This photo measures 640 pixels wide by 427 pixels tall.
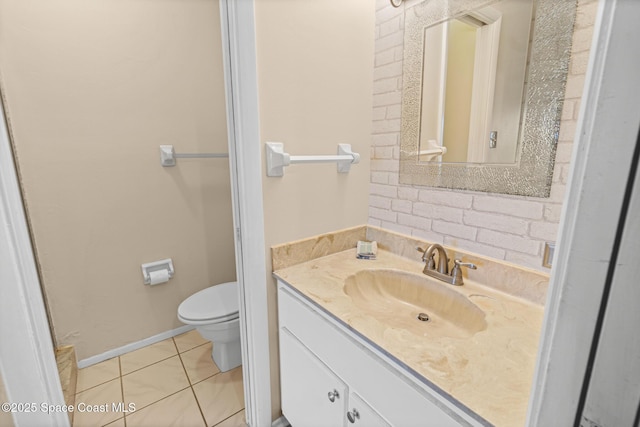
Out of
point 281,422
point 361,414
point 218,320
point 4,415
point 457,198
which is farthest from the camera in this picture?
point 218,320

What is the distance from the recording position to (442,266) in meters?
1.11

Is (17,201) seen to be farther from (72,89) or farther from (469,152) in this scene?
(469,152)

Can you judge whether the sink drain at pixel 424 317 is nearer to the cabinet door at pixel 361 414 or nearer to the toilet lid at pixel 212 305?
the cabinet door at pixel 361 414

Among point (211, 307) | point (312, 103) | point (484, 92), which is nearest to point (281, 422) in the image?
point (211, 307)

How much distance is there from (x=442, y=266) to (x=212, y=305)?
127 cm

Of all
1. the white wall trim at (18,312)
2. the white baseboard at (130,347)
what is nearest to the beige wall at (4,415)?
the white wall trim at (18,312)

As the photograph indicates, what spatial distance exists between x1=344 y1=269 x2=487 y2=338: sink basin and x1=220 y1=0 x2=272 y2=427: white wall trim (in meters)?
0.37

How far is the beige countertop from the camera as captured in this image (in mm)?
589

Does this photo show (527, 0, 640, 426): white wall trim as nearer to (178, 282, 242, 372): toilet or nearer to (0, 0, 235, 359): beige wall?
(178, 282, 242, 372): toilet

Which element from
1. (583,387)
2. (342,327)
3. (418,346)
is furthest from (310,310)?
(583,387)

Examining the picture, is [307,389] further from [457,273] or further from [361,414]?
[457,273]

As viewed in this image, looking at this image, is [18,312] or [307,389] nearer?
[18,312]

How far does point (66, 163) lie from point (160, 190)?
46cm

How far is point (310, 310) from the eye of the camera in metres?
1.00
